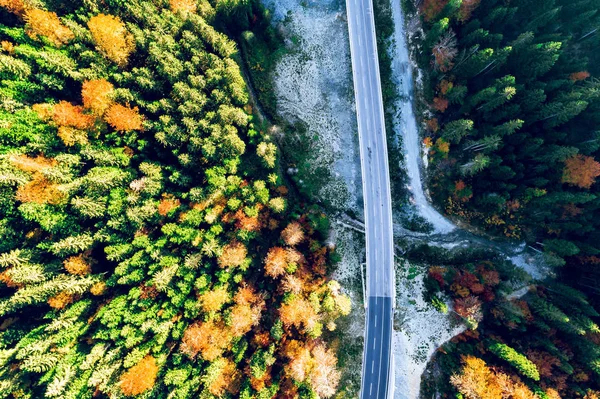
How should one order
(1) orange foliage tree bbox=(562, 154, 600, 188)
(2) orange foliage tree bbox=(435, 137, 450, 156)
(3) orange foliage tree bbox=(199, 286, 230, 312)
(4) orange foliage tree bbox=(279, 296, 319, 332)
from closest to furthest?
(3) orange foliage tree bbox=(199, 286, 230, 312) → (4) orange foliage tree bbox=(279, 296, 319, 332) → (1) orange foliage tree bbox=(562, 154, 600, 188) → (2) orange foliage tree bbox=(435, 137, 450, 156)

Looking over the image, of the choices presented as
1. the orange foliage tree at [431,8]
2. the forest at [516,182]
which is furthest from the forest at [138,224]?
the orange foliage tree at [431,8]

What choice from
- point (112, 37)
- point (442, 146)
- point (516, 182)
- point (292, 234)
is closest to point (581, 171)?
point (516, 182)

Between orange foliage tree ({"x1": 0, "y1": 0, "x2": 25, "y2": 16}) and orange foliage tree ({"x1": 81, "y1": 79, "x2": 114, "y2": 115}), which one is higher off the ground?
orange foliage tree ({"x1": 0, "y1": 0, "x2": 25, "y2": 16})

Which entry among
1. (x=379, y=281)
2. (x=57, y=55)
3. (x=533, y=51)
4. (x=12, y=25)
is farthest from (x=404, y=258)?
(x=12, y=25)

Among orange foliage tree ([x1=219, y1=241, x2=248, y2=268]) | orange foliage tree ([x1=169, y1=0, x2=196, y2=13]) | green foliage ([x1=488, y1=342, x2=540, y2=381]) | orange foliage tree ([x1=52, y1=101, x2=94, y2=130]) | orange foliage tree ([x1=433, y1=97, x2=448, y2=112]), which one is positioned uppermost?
orange foliage tree ([x1=433, y1=97, x2=448, y2=112])

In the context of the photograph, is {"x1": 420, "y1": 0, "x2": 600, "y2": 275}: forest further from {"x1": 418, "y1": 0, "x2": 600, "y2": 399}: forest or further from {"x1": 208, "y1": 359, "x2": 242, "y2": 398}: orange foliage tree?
{"x1": 208, "y1": 359, "x2": 242, "y2": 398}: orange foliage tree

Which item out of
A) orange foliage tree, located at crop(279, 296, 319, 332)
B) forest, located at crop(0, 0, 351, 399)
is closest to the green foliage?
forest, located at crop(0, 0, 351, 399)

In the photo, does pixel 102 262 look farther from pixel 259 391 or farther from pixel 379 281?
pixel 379 281

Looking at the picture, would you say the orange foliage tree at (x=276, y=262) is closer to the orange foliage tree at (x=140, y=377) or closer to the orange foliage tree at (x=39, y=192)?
the orange foliage tree at (x=140, y=377)
